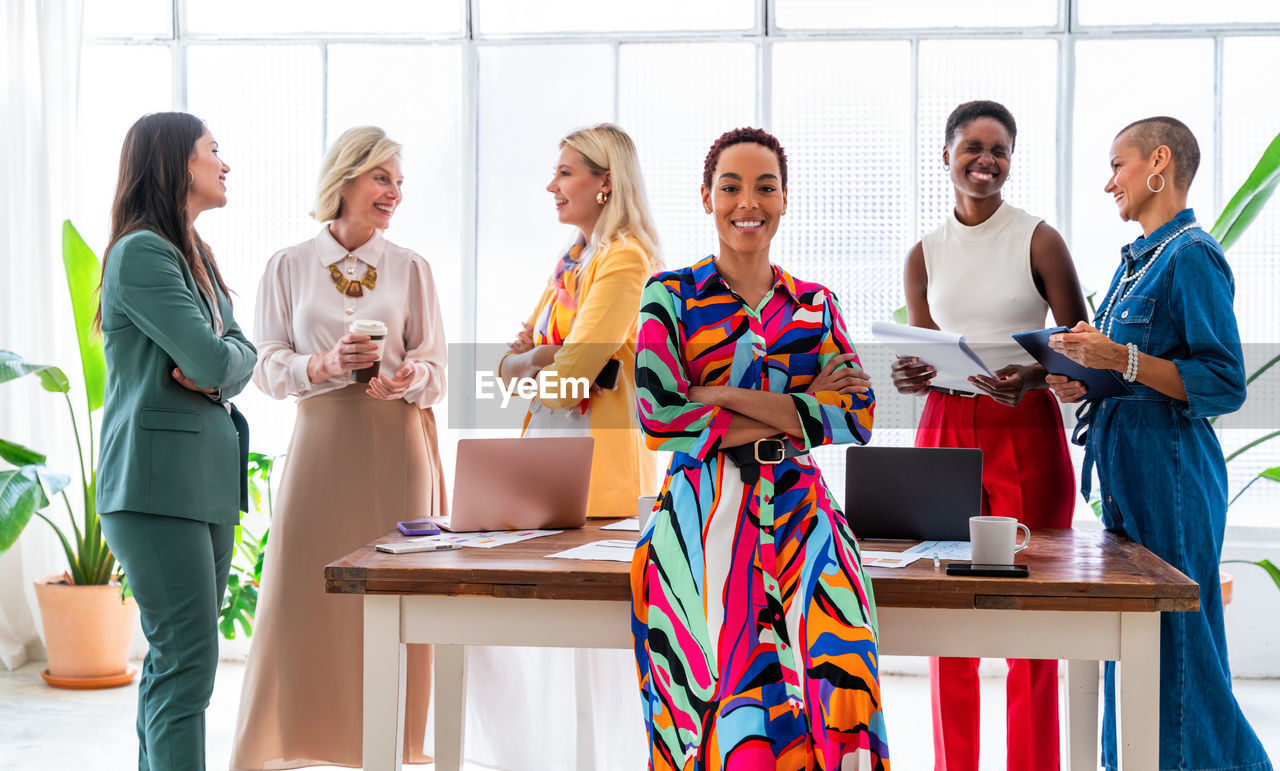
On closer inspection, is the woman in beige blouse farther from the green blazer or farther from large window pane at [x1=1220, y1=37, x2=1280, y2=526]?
large window pane at [x1=1220, y1=37, x2=1280, y2=526]

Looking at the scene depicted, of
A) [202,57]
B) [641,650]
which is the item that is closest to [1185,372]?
[641,650]

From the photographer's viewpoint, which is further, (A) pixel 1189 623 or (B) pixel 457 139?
(B) pixel 457 139

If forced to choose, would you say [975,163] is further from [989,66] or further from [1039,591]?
[989,66]


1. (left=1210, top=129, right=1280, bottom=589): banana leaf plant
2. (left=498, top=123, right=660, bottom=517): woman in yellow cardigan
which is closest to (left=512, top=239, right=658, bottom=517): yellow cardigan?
(left=498, top=123, right=660, bottom=517): woman in yellow cardigan

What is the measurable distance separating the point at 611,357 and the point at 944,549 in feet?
3.62

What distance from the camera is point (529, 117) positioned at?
4.46m

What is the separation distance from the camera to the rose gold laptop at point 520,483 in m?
2.25

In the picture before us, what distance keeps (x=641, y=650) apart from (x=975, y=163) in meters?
1.56

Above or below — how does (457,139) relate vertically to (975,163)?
above

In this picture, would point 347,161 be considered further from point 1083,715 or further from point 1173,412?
point 1083,715

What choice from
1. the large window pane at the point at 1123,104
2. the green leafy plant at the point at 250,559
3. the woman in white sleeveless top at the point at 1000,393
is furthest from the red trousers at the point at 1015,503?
the green leafy plant at the point at 250,559

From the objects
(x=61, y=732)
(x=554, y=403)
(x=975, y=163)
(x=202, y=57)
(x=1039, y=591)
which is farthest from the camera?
(x=202, y=57)

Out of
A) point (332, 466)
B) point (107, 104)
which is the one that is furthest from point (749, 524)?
point (107, 104)

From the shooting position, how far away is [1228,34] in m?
4.25
